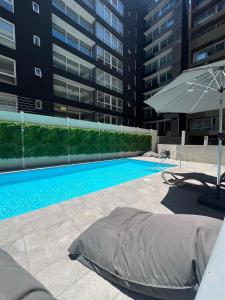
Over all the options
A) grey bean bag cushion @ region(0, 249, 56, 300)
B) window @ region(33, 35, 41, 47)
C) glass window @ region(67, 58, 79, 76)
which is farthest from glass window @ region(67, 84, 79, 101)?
grey bean bag cushion @ region(0, 249, 56, 300)

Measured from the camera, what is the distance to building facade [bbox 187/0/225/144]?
21.7m

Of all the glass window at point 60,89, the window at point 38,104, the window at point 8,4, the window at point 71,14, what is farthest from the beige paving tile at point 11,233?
the window at point 71,14

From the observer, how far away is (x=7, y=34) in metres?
14.0

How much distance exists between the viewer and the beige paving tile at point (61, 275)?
2176 mm

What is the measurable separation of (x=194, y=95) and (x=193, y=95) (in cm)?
4

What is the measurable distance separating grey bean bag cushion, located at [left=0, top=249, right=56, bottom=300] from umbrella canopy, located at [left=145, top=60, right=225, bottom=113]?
440 centimetres

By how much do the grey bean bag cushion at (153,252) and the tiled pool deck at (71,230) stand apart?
0.18 metres

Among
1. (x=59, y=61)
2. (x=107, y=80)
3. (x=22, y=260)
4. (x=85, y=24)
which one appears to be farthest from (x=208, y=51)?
(x=22, y=260)

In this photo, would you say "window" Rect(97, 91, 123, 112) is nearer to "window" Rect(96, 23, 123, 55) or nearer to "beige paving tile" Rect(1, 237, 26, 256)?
Answer: "window" Rect(96, 23, 123, 55)

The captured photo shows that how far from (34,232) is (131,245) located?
2.00 m

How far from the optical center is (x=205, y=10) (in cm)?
2334

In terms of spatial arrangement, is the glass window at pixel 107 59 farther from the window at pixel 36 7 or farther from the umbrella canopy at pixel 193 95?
the umbrella canopy at pixel 193 95

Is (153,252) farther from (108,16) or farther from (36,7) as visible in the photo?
(108,16)

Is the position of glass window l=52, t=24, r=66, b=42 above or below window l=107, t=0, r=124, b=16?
below
